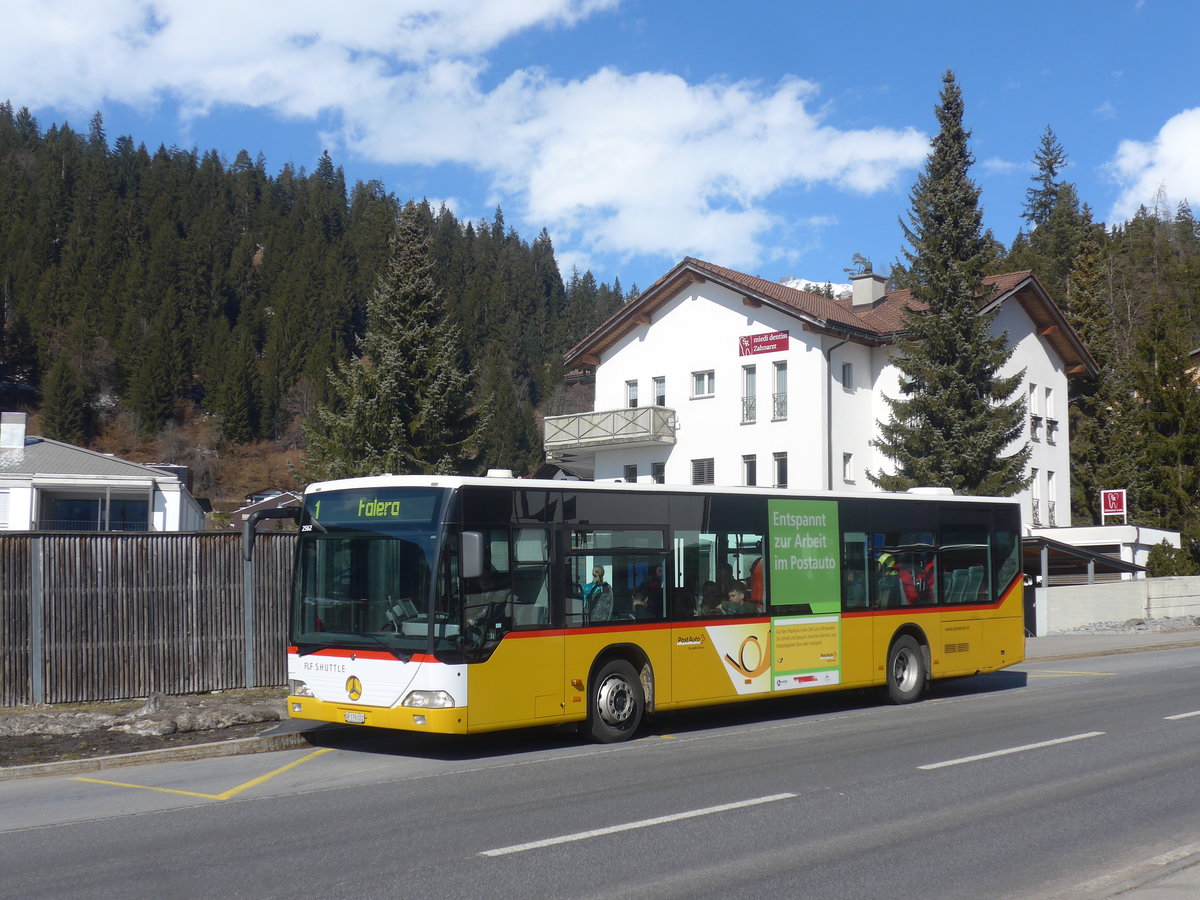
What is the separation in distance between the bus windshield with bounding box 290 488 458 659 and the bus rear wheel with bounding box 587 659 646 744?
6.73 ft

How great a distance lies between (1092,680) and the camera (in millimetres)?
19469

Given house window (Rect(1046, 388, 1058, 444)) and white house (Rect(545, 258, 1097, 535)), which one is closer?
white house (Rect(545, 258, 1097, 535))

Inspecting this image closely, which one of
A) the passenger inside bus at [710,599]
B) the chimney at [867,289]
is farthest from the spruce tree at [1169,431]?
the passenger inside bus at [710,599]

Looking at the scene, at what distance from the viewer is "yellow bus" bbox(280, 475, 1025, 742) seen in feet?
36.0

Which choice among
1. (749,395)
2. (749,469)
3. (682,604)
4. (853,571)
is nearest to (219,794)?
(682,604)

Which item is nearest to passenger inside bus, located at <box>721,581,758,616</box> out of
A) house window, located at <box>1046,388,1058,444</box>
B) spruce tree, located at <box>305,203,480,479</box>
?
spruce tree, located at <box>305,203,480,479</box>

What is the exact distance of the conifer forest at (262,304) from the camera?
80.1 m

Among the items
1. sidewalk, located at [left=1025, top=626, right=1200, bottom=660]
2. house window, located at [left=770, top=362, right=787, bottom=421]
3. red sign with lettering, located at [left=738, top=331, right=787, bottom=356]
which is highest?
red sign with lettering, located at [left=738, top=331, right=787, bottom=356]

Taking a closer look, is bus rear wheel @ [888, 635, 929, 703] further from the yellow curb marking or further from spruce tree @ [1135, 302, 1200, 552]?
spruce tree @ [1135, 302, 1200, 552]

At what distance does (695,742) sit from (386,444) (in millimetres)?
24409

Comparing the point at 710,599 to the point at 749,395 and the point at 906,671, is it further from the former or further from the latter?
the point at 749,395

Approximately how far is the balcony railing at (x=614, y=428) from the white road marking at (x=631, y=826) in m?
32.2

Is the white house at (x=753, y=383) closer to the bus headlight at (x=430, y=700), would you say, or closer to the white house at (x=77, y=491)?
the white house at (x=77, y=491)

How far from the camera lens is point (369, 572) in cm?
1138
